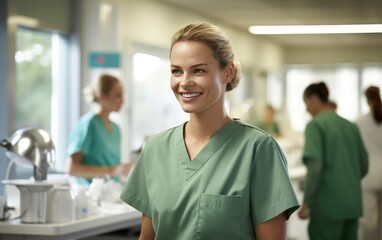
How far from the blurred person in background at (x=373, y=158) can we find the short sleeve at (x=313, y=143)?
1.31m

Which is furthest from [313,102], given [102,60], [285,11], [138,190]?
[285,11]

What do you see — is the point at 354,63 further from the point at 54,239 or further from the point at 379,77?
the point at 54,239

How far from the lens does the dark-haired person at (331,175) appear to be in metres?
5.09

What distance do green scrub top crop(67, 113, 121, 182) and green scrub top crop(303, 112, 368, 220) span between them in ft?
3.97

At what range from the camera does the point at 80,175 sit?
188 inches

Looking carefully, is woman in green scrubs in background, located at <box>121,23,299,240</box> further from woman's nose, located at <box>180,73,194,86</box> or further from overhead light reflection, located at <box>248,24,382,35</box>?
overhead light reflection, located at <box>248,24,382,35</box>

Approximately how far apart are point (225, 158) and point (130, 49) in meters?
6.60

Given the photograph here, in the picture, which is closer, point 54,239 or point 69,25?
point 54,239

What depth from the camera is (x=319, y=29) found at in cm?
1198

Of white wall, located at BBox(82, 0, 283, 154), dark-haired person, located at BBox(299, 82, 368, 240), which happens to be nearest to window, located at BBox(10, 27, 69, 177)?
white wall, located at BBox(82, 0, 283, 154)

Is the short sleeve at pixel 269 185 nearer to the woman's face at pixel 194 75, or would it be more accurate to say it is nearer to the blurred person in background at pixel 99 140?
the woman's face at pixel 194 75

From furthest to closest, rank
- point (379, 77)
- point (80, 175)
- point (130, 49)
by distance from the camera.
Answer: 1. point (379, 77)
2. point (130, 49)
3. point (80, 175)

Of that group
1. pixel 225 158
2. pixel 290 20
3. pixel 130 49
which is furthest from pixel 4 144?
pixel 290 20

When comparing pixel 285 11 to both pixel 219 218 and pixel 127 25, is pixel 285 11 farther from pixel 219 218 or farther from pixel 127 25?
pixel 219 218
